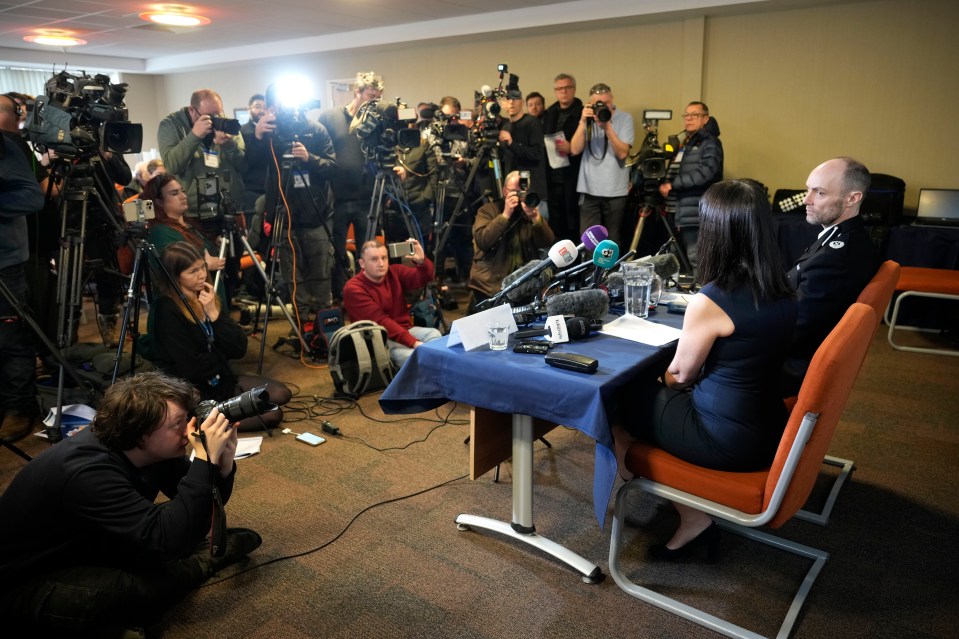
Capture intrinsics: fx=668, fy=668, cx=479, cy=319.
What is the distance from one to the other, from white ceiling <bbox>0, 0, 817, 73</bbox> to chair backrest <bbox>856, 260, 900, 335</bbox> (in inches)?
149

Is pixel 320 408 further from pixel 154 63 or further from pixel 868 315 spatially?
pixel 154 63

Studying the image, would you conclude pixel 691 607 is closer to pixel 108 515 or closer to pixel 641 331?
pixel 641 331

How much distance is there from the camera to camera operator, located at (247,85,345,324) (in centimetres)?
398

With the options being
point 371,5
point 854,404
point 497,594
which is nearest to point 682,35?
point 371,5

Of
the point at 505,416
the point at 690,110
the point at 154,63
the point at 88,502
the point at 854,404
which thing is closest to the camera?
the point at 88,502

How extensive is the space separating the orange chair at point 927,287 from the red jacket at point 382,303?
296 cm

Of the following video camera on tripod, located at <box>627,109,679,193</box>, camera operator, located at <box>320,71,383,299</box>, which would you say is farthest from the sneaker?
video camera on tripod, located at <box>627,109,679,193</box>

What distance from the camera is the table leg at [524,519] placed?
6.58ft

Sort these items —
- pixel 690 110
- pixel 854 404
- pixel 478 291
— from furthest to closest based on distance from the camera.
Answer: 1. pixel 690 110
2. pixel 478 291
3. pixel 854 404

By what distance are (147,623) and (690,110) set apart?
192 inches

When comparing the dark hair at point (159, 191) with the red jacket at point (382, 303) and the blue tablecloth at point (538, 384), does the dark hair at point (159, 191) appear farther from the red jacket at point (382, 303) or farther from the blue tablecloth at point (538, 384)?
the blue tablecloth at point (538, 384)

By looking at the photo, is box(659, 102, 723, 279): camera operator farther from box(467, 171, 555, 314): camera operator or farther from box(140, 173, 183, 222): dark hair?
box(140, 173, 183, 222): dark hair

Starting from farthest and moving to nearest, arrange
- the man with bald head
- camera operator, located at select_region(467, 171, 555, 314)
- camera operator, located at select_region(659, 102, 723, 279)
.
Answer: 1. camera operator, located at select_region(659, 102, 723, 279)
2. camera operator, located at select_region(467, 171, 555, 314)
3. the man with bald head

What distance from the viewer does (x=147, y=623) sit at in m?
1.85
